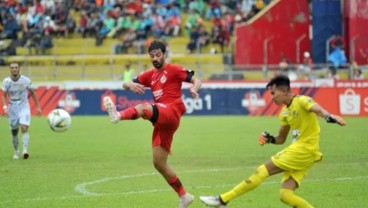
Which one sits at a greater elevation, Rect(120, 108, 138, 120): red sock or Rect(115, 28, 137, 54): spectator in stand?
Rect(120, 108, 138, 120): red sock

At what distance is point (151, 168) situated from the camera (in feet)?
60.4

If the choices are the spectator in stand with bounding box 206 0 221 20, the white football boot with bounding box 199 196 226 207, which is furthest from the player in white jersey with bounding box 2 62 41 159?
the spectator in stand with bounding box 206 0 221 20

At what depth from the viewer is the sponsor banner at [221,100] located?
3538 cm

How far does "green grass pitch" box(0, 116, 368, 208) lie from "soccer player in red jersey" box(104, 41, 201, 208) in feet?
1.77

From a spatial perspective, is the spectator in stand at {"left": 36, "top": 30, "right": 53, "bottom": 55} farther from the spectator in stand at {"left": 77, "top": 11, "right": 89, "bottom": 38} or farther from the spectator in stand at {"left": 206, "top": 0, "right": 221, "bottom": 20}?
the spectator in stand at {"left": 206, "top": 0, "right": 221, "bottom": 20}

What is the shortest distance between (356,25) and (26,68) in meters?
14.7

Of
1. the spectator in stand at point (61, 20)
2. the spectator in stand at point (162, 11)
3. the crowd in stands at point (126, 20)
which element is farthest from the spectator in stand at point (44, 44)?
the spectator in stand at point (162, 11)

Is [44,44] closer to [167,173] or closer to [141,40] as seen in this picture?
[141,40]

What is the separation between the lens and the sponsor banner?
3538 centimetres

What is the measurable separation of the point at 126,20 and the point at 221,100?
8.93 m

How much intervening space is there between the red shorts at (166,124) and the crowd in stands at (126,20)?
95.2 feet

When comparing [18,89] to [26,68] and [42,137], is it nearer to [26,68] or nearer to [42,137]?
[42,137]

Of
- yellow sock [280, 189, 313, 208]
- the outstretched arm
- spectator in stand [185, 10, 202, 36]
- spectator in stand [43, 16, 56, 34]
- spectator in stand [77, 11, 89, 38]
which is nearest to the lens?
yellow sock [280, 189, 313, 208]

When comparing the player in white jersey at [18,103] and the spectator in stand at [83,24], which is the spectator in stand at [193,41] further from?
the player in white jersey at [18,103]
